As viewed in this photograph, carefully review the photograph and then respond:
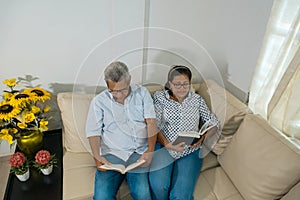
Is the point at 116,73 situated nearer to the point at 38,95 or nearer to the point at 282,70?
the point at 38,95

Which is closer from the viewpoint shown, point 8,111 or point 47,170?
point 8,111

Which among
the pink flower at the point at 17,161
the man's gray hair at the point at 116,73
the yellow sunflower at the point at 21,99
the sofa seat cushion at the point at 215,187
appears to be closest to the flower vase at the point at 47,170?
the pink flower at the point at 17,161

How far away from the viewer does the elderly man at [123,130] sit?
124 cm

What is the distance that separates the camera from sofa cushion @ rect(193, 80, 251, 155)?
1380mm

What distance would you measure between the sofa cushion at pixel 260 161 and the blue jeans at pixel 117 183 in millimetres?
486

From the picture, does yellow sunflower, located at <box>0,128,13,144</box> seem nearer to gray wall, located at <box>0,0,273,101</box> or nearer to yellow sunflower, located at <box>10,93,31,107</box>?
yellow sunflower, located at <box>10,93,31,107</box>

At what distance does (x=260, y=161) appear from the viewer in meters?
1.14

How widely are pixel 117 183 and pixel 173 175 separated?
1.01 feet

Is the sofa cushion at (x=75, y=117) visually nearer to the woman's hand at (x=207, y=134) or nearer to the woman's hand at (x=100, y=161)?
the woman's hand at (x=100, y=161)

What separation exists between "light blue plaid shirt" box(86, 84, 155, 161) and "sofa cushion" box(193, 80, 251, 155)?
439mm

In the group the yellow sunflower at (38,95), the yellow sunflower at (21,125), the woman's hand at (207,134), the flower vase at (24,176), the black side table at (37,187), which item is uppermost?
the yellow sunflower at (38,95)

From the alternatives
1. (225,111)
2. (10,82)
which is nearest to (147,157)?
(225,111)

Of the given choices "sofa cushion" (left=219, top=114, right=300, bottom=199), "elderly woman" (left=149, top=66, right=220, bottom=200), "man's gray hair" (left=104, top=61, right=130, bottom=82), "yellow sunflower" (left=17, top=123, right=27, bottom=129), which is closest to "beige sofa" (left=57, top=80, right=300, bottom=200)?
"sofa cushion" (left=219, top=114, right=300, bottom=199)

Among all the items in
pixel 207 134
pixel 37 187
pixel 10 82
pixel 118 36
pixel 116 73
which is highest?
pixel 118 36
